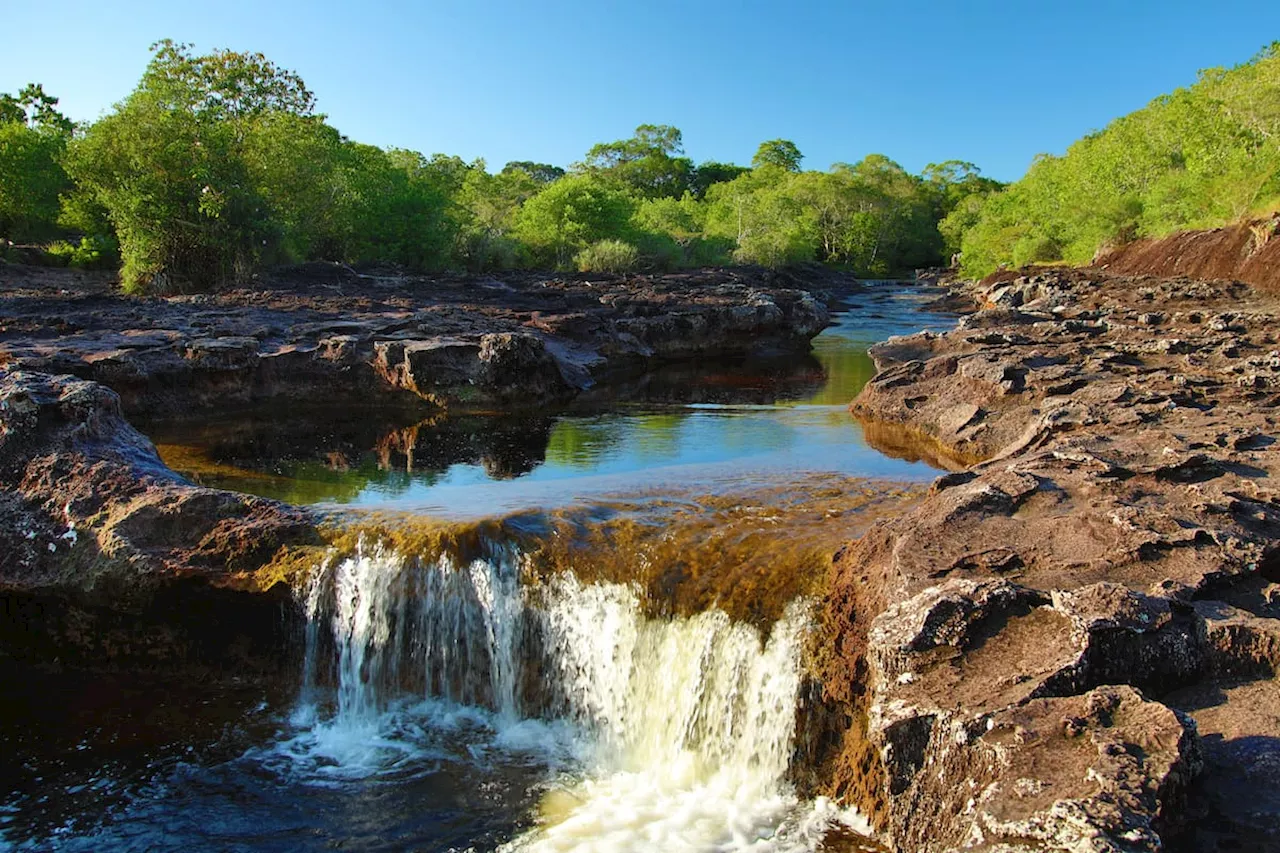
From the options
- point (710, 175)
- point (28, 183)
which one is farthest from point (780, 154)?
point (28, 183)

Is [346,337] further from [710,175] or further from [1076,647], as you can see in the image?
[710,175]

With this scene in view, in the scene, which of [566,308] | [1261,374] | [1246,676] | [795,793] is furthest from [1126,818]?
[566,308]

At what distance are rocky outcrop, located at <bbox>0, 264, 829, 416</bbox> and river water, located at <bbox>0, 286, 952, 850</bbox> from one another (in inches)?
258

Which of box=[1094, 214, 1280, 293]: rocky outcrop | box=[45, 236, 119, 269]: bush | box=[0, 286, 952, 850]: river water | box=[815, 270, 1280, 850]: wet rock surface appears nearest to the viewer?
box=[815, 270, 1280, 850]: wet rock surface

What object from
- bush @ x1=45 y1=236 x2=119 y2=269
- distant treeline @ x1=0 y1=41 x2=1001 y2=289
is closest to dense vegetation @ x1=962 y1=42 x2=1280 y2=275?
distant treeline @ x1=0 y1=41 x2=1001 y2=289

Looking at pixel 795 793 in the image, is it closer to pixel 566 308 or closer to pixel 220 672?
pixel 220 672

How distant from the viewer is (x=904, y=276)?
74000 mm

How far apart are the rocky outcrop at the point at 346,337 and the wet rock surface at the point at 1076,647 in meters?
10.0

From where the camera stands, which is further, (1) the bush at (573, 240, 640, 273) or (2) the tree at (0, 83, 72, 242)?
(1) the bush at (573, 240, 640, 273)

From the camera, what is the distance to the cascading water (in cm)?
575

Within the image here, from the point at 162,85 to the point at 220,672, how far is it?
24.8 meters

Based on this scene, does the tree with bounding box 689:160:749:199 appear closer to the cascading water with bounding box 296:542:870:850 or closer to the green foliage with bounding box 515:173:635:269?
the green foliage with bounding box 515:173:635:269

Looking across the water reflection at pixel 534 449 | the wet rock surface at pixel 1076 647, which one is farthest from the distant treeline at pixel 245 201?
the wet rock surface at pixel 1076 647

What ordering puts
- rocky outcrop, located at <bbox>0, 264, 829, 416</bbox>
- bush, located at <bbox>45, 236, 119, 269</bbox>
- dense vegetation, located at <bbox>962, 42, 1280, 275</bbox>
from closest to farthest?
1. rocky outcrop, located at <bbox>0, 264, 829, 416</bbox>
2. bush, located at <bbox>45, 236, 119, 269</bbox>
3. dense vegetation, located at <bbox>962, 42, 1280, 275</bbox>
